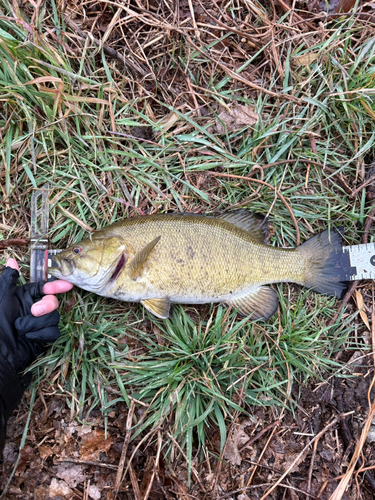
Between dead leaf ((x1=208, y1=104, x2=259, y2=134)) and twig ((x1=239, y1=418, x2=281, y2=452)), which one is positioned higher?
dead leaf ((x1=208, y1=104, x2=259, y2=134))

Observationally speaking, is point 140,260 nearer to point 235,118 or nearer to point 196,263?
point 196,263

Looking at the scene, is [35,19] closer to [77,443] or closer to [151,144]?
[151,144]

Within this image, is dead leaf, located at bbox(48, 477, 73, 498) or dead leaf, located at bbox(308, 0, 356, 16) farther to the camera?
dead leaf, located at bbox(308, 0, 356, 16)

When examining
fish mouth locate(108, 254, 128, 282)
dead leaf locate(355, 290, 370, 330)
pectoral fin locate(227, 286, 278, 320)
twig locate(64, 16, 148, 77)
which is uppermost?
twig locate(64, 16, 148, 77)

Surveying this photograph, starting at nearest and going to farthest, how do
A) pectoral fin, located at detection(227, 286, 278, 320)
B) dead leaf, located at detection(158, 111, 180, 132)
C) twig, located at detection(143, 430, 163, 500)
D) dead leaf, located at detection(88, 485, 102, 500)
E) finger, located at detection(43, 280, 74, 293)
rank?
twig, located at detection(143, 430, 163, 500), dead leaf, located at detection(88, 485, 102, 500), finger, located at detection(43, 280, 74, 293), pectoral fin, located at detection(227, 286, 278, 320), dead leaf, located at detection(158, 111, 180, 132)

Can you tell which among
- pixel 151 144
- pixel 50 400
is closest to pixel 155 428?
pixel 50 400

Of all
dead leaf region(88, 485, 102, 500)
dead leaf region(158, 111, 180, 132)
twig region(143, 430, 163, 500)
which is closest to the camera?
twig region(143, 430, 163, 500)

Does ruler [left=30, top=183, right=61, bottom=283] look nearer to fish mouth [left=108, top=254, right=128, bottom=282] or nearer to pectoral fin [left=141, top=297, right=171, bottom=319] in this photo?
fish mouth [left=108, top=254, right=128, bottom=282]

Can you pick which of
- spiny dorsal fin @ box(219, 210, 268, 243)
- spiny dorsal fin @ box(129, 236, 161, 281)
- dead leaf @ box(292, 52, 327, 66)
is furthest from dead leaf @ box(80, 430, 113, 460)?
dead leaf @ box(292, 52, 327, 66)
